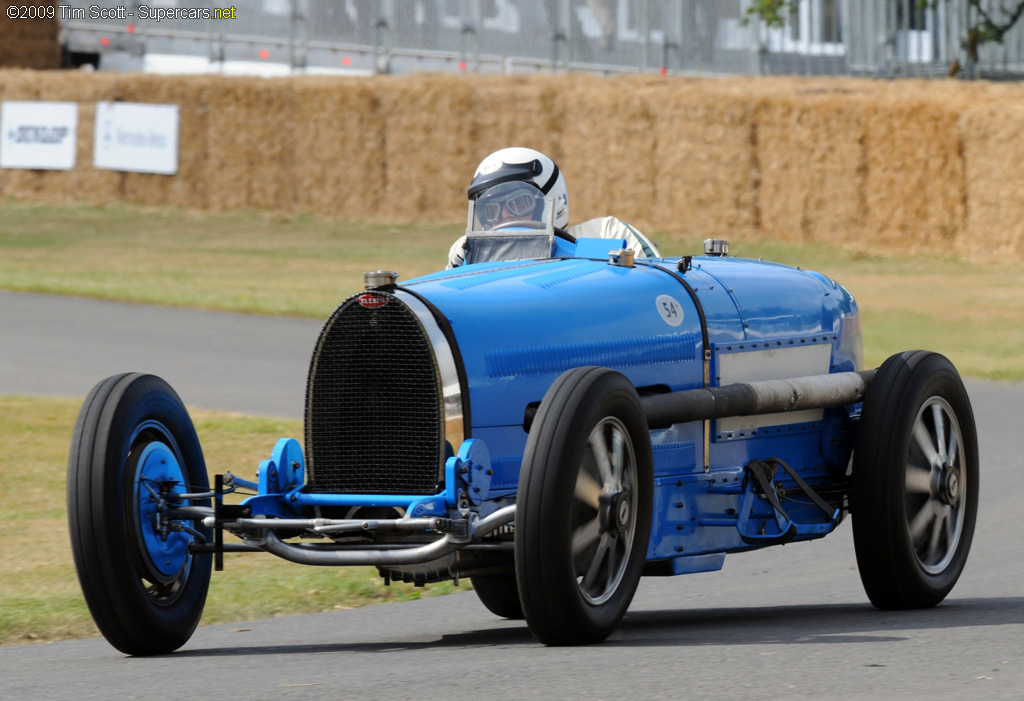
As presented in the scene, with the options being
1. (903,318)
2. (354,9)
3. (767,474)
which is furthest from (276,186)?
(767,474)

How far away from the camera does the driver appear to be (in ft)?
23.1

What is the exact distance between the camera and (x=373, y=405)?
5.76 meters

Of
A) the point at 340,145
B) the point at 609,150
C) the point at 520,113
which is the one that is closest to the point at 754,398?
the point at 609,150

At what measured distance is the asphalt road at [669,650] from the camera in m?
4.73

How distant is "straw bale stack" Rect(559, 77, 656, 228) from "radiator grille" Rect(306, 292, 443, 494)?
2119 cm

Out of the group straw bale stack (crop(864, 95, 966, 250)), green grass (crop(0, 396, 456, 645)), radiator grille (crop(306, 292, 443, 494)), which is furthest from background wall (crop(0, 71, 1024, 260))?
radiator grille (crop(306, 292, 443, 494))

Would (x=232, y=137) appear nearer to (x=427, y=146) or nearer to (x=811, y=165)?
(x=427, y=146)

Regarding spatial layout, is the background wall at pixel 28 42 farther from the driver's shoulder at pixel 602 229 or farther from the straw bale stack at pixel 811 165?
the driver's shoulder at pixel 602 229

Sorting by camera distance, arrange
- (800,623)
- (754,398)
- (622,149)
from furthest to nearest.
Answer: (622,149) → (754,398) → (800,623)

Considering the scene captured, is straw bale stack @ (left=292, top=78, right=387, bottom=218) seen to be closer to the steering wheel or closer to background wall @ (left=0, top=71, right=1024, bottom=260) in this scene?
background wall @ (left=0, top=71, right=1024, bottom=260)

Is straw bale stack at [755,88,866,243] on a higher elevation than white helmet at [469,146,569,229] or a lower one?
higher

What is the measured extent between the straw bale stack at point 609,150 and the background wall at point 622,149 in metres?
0.03

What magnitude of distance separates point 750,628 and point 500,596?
4.11 ft

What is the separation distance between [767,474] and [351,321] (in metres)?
1.93
